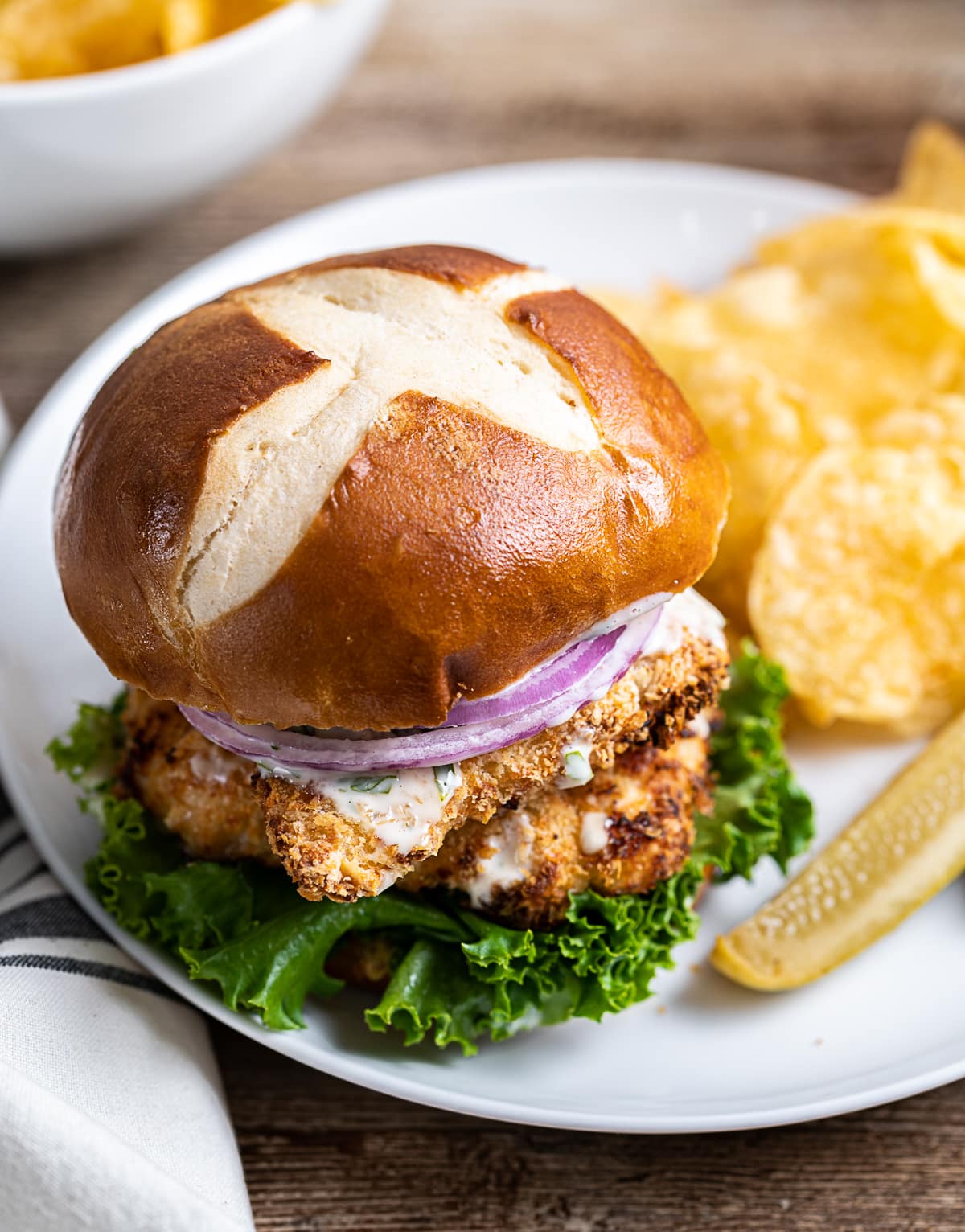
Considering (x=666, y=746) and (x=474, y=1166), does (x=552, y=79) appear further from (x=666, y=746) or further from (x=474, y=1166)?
(x=474, y=1166)

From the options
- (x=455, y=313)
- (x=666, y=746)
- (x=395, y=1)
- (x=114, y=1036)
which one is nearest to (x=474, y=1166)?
(x=114, y=1036)

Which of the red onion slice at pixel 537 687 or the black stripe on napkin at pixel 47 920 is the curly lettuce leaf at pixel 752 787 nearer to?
the red onion slice at pixel 537 687

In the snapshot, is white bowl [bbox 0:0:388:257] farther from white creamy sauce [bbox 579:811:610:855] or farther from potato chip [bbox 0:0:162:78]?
white creamy sauce [bbox 579:811:610:855]

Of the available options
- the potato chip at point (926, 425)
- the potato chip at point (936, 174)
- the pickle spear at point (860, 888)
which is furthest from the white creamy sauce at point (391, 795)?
the potato chip at point (936, 174)

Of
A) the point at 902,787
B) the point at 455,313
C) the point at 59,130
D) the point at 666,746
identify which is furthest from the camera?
the point at 59,130

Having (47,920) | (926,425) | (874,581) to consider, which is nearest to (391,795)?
(47,920)

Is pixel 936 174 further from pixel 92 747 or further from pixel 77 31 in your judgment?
pixel 92 747

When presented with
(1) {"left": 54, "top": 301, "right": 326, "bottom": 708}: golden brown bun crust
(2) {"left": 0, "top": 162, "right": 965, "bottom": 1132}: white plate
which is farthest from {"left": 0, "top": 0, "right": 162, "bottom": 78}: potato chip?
(1) {"left": 54, "top": 301, "right": 326, "bottom": 708}: golden brown bun crust
